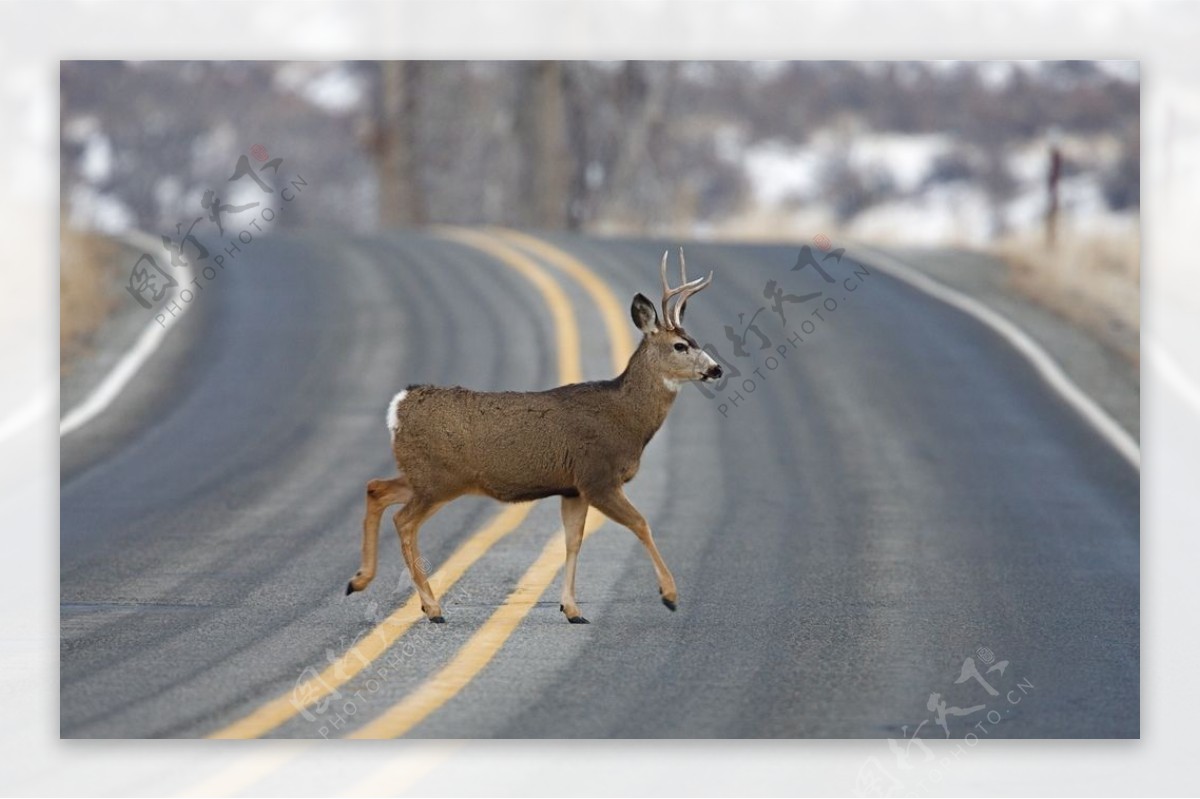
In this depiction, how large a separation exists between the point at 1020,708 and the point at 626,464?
7.11 ft

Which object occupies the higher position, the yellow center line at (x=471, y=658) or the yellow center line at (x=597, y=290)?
the yellow center line at (x=597, y=290)

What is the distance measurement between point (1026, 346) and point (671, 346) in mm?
9922

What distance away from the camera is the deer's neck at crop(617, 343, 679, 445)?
939 cm

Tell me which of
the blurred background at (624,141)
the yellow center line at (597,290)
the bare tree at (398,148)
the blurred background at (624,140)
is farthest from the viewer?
the bare tree at (398,148)

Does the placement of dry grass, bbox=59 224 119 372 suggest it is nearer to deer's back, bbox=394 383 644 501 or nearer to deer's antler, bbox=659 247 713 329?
deer's back, bbox=394 383 644 501

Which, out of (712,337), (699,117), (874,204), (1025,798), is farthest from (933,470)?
(699,117)

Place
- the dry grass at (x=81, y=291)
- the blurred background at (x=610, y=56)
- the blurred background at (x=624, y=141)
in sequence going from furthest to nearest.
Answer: the blurred background at (x=624, y=141) < the dry grass at (x=81, y=291) < the blurred background at (x=610, y=56)

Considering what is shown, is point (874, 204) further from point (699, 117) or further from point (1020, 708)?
point (1020, 708)

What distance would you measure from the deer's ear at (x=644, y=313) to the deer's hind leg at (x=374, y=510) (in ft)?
4.48

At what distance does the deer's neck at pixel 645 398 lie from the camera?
9.39 m

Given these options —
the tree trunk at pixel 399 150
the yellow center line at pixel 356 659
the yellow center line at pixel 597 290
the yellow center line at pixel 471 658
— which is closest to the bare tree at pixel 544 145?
the tree trunk at pixel 399 150

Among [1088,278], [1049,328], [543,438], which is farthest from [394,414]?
[1088,278]

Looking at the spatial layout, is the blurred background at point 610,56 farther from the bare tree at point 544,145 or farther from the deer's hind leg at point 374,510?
the bare tree at point 544,145

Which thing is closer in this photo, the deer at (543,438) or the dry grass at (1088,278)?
the deer at (543,438)
